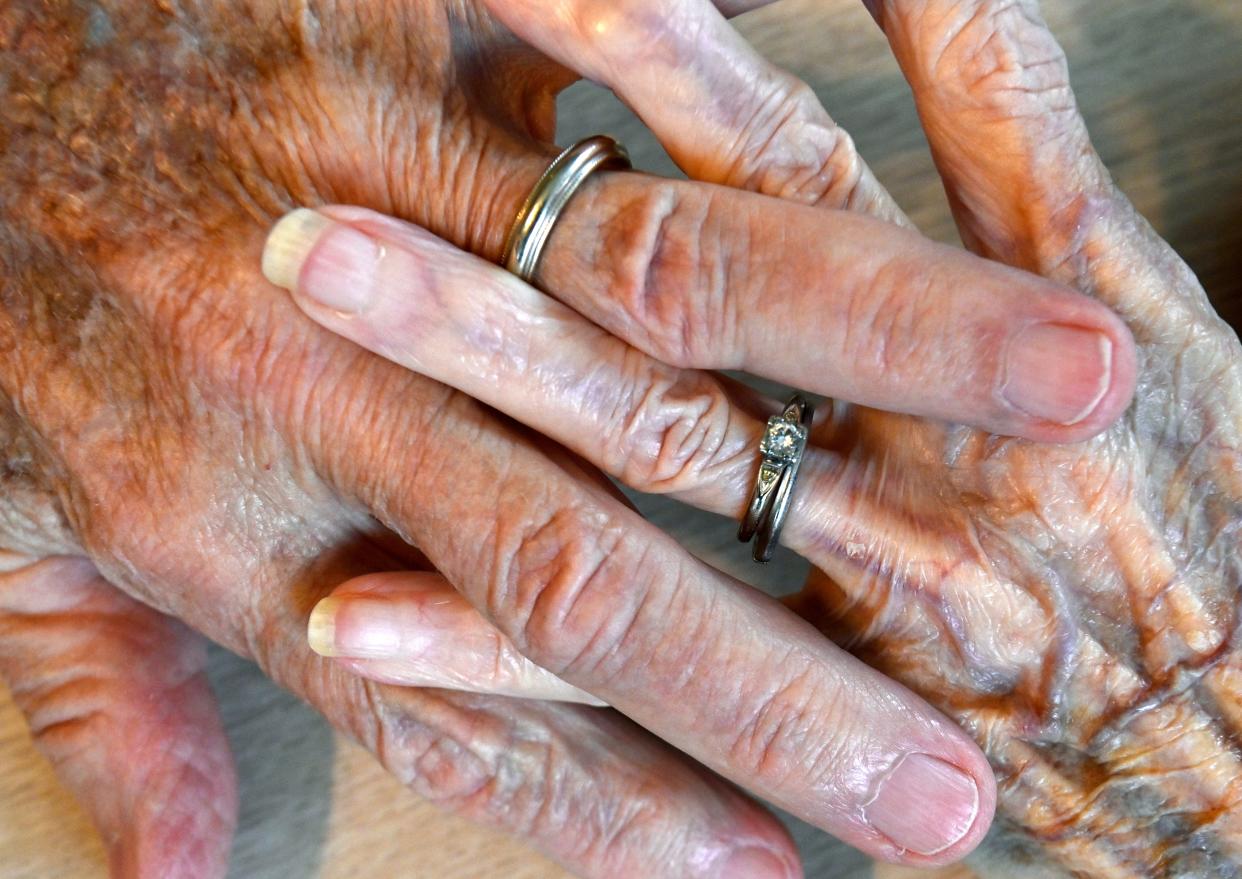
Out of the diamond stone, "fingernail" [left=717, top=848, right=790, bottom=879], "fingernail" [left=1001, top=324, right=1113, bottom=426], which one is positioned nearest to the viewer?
"fingernail" [left=1001, top=324, right=1113, bottom=426]

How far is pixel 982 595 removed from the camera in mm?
835

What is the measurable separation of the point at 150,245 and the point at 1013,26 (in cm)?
68

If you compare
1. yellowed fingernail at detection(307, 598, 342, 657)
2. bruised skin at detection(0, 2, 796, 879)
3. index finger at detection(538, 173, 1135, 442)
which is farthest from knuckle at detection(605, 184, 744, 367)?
yellowed fingernail at detection(307, 598, 342, 657)

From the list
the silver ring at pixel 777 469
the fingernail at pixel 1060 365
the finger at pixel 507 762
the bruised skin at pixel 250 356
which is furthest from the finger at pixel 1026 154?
the finger at pixel 507 762

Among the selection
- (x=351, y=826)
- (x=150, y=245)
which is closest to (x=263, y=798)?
(x=351, y=826)

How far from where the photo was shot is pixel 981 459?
0.82m

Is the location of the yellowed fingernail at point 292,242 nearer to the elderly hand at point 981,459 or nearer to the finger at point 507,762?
the elderly hand at point 981,459

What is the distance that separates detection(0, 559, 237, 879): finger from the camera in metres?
0.94

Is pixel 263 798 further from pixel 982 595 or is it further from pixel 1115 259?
pixel 1115 259

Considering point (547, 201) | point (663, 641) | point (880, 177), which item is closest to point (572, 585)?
point (663, 641)

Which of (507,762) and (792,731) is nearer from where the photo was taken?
(792,731)

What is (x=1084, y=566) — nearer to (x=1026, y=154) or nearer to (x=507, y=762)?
(x=1026, y=154)

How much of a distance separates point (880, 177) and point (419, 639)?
61 cm

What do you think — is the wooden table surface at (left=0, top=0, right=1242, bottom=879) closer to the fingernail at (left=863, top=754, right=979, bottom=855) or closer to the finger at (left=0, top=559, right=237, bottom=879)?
the finger at (left=0, top=559, right=237, bottom=879)
